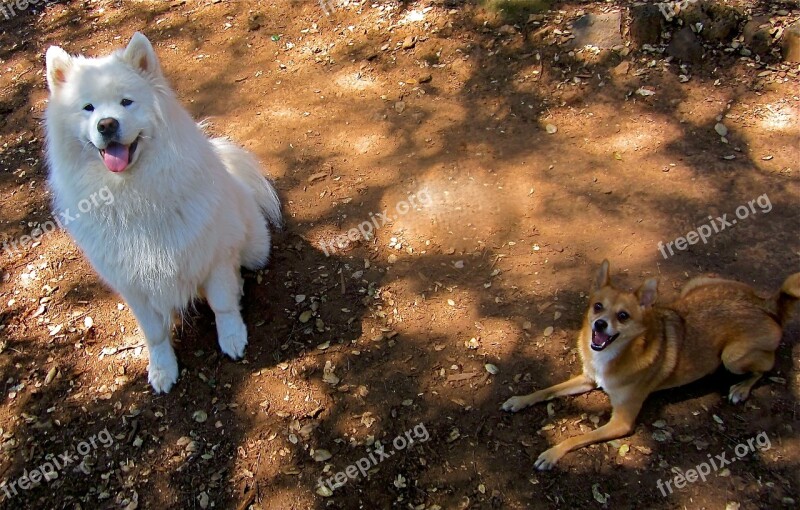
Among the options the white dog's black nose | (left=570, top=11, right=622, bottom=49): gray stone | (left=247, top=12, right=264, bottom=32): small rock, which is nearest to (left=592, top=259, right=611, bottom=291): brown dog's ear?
the white dog's black nose

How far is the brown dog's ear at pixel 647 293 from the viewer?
268 centimetres

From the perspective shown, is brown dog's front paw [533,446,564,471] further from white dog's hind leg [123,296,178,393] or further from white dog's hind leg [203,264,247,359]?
white dog's hind leg [123,296,178,393]

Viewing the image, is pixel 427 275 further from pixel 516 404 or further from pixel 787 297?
pixel 787 297

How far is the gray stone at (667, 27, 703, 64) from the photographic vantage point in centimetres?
468

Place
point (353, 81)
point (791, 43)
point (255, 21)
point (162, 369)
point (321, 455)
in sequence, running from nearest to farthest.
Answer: point (321, 455) < point (162, 369) < point (791, 43) < point (353, 81) < point (255, 21)

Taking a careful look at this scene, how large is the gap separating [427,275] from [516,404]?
1031mm

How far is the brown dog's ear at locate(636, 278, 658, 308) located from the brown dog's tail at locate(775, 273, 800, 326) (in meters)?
0.67

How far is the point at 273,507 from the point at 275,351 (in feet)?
2.92

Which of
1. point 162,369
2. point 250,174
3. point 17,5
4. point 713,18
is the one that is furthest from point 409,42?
point 17,5

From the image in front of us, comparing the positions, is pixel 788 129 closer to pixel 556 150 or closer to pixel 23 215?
pixel 556 150

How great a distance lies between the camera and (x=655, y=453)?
9.19 feet

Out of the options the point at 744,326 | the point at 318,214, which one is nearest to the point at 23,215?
the point at 318,214

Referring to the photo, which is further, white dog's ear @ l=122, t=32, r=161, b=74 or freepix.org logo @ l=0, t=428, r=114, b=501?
freepix.org logo @ l=0, t=428, r=114, b=501

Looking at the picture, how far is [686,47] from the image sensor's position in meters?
4.70
